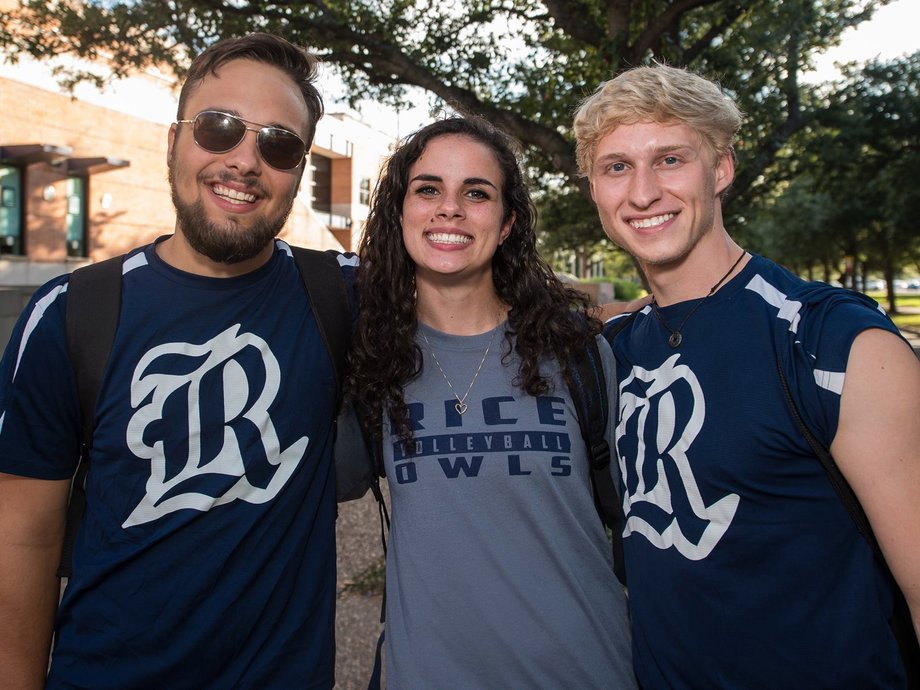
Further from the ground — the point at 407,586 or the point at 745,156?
the point at 745,156

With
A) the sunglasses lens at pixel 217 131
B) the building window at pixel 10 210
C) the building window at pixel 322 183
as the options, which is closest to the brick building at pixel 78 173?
the building window at pixel 10 210

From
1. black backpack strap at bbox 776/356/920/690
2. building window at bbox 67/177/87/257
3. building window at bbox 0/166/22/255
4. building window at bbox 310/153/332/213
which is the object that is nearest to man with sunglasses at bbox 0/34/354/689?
black backpack strap at bbox 776/356/920/690

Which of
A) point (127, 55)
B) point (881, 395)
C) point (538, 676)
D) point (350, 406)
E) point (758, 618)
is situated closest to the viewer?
point (881, 395)

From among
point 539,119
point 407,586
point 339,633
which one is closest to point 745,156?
point 539,119

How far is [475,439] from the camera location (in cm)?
223

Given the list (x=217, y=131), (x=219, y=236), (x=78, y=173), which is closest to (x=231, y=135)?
(x=217, y=131)

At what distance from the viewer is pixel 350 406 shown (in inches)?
97.7

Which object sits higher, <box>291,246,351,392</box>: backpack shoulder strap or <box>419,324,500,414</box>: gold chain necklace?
<box>291,246,351,392</box>: backpack shoulder strap

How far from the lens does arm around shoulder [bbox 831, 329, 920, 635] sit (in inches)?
63.6

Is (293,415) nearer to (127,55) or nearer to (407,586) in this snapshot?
(407,586)

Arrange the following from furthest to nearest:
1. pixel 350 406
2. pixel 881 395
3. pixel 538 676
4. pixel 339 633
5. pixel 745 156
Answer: pixel 745 156 → pixel 339 633 → pixel 350 406 → pixel 538 676 → pixel 881 395

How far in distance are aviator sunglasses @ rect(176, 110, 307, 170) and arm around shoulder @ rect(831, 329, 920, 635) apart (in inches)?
72.0

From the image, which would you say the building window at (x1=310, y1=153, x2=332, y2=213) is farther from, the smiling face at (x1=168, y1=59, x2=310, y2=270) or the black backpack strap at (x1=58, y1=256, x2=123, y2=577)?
the black backpack strap at (x1=58, y1=256, x2=123, y2=577)

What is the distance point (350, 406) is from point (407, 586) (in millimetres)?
673
